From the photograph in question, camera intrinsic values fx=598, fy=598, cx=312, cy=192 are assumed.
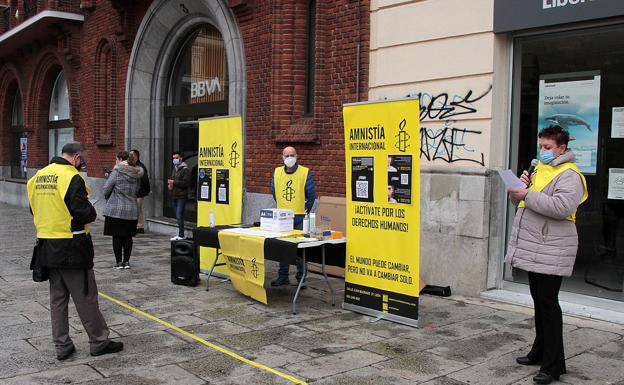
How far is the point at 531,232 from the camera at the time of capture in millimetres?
4648

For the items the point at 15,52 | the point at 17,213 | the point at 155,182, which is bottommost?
the point at 17,213

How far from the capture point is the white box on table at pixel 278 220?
23.2 feet

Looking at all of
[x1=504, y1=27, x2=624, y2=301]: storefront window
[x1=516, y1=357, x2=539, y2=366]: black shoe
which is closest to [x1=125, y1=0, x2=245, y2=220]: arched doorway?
[x1=504, y1=27, x2=624, y2=301]: storefront window

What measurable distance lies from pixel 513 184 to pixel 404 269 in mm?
1733

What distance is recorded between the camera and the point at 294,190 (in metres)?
A: 7.73

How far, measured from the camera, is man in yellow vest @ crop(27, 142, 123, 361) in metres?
4.98

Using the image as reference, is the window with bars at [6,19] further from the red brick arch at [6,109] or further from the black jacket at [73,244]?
the black jacket at [73,244]

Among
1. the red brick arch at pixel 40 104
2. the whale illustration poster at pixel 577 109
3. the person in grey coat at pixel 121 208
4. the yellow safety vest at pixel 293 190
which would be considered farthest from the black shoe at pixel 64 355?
the red brick arch at pixel 40 104

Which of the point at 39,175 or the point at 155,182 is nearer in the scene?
the point at 39,175

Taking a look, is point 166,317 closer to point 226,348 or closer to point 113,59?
point 226,348

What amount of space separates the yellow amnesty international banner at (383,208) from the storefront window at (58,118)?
51.6 ft

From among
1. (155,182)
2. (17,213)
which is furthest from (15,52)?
(155,182)

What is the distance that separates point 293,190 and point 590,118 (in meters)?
3.62

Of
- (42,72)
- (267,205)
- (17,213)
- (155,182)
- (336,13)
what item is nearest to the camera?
(336,13)
